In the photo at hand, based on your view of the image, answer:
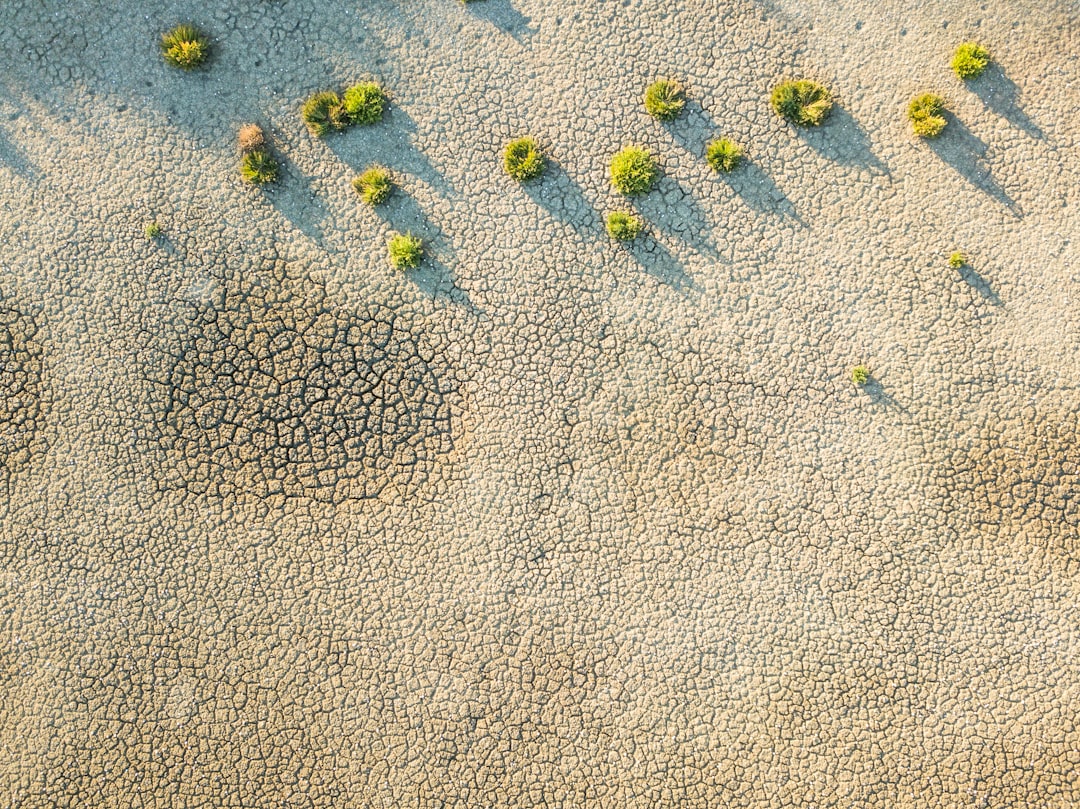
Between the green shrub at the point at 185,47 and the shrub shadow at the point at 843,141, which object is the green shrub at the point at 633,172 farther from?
the green shrub at the point at 185,47

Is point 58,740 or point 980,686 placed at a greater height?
point 980,686

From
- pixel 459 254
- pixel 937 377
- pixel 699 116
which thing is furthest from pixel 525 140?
pixel 937 377

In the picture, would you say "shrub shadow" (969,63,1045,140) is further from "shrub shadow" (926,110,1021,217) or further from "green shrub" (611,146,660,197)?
Answer: "green shrub" (611,146,660,197)

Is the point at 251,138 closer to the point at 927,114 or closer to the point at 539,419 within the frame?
the point at 539,419

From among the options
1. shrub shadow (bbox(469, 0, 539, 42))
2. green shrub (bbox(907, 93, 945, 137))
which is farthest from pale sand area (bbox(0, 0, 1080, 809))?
green shrub (bbox(907, 93, 945, 137))

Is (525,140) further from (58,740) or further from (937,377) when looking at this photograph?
(58,740)

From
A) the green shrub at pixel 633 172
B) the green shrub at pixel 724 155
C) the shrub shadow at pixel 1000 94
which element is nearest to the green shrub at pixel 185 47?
the green shrub at pixel 633 172
